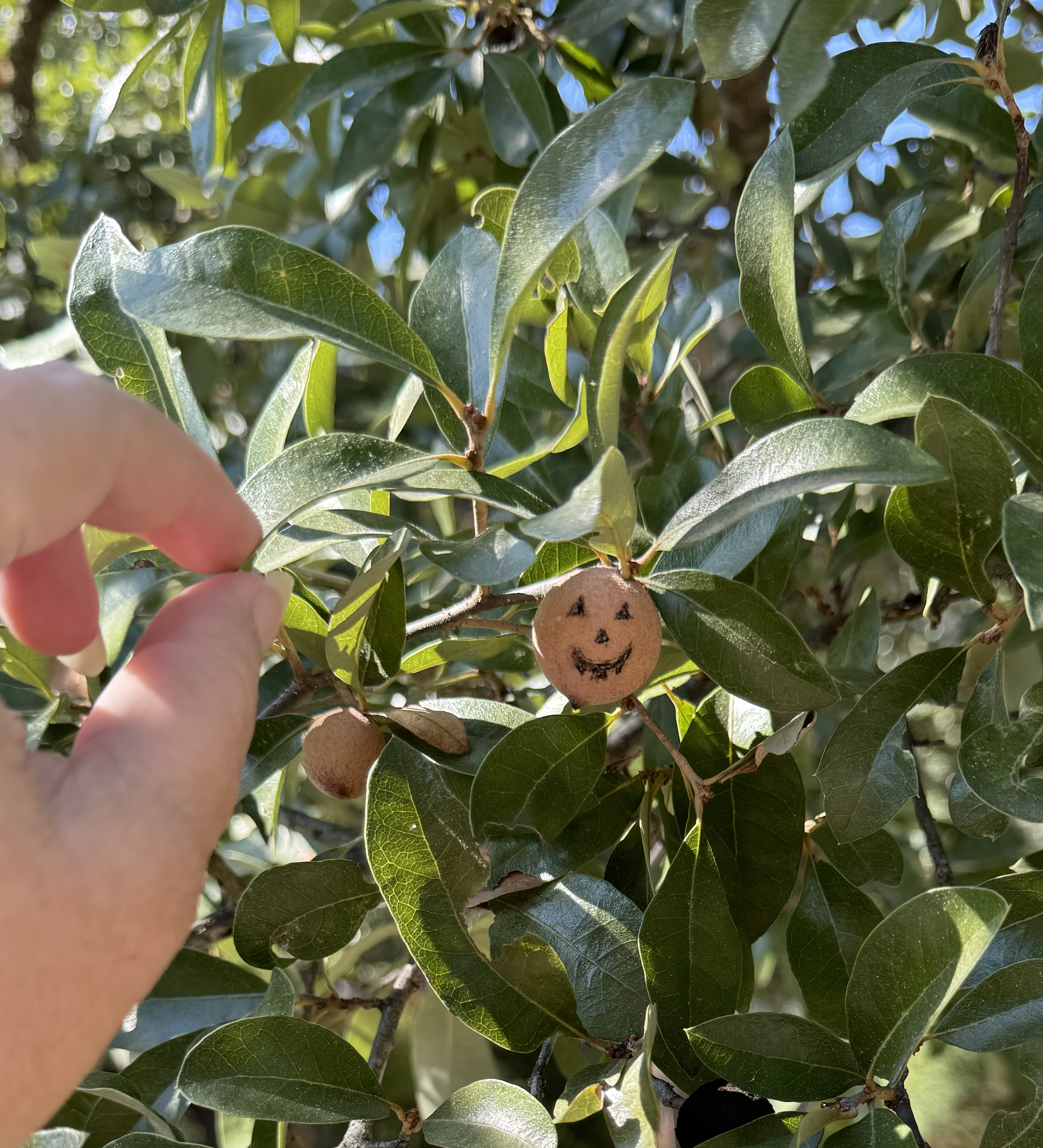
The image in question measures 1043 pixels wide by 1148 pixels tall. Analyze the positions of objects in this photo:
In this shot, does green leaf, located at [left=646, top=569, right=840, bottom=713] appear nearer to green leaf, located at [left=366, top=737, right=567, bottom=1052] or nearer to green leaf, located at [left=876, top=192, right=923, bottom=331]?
green leaf, located at [left=366, top=737, right=567, bottom=1052]

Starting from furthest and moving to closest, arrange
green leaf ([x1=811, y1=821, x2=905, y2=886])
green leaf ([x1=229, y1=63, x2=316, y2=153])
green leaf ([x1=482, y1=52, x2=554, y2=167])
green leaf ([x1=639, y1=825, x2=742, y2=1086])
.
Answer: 1. green leaf ([x1=229, y1=63, x2=316, y2=153])
2. green leaf ([x1=482, y1=52, x2=554, y2=167])
3. green leaf ([x1=811, y1=821, x2=905, y2=886])
4. green leaf ([x1=639, y1=825, x2=742, y2=1086])

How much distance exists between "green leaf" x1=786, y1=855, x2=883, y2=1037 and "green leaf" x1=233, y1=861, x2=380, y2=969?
249 millimetres

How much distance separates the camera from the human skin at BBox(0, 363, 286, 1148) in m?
0.28

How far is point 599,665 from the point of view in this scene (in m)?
0.49

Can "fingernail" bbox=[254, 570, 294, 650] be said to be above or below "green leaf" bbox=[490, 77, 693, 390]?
below

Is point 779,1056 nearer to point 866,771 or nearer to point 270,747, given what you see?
point 866,771

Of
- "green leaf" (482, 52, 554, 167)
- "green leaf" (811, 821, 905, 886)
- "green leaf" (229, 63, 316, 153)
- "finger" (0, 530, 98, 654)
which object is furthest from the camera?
"green leaf" (229, 63, 316, 153)

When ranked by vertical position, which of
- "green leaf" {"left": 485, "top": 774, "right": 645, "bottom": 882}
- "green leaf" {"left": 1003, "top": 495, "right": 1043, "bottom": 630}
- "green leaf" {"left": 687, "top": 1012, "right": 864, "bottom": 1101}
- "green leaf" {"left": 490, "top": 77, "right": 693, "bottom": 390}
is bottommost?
"green leaf" {"left": 687, "top": 1012, "right": 864, "bottom": 1101}

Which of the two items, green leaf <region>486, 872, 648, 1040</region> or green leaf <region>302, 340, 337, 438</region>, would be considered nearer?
green leaf <region>486, 872, 648, 1040</region>

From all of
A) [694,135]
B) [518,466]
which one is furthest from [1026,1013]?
[694,135]

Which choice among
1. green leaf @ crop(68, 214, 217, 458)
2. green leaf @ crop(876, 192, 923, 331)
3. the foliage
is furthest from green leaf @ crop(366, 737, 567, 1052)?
green leaf @ crop(876, 192, 923, 331)

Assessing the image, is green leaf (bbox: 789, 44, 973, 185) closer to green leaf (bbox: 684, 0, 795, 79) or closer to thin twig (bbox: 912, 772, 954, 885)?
green leaf (bbox: 684, 0, 795, 79)

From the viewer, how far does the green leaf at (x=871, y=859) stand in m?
0.60

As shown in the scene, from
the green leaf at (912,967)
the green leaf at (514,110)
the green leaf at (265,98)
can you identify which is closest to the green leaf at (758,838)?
the green leaf at (912,967)
